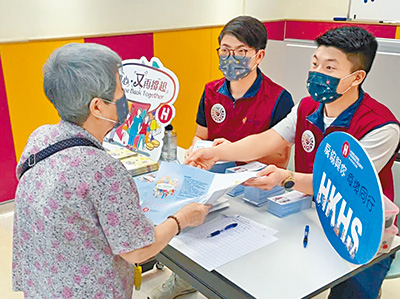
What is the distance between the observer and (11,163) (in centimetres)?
332

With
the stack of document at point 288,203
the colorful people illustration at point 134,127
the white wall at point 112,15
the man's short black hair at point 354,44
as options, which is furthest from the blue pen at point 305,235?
the white wall at point 112,15

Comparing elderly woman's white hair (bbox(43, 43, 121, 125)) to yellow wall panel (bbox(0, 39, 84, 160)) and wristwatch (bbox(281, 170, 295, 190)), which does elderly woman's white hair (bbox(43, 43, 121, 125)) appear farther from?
yellow wall panel (bbox(0, 39, 84, 160))

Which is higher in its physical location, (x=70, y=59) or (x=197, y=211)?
(x=70, y=59)

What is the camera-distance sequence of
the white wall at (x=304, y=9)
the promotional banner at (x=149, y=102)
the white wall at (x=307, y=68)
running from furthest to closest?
the white wall at (x=304, y=9) → the white wall at (x=307, y=68) → the promotional banner at (x=149, y=102)

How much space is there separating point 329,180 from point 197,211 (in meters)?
0.46

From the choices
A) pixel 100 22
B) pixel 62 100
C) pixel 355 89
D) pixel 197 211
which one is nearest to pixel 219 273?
pixel 197 211

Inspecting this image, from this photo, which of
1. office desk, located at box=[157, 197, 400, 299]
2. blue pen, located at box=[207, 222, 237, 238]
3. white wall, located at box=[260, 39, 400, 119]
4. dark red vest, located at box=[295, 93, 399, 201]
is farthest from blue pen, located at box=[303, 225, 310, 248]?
white wall, located at box=[260, 39, 400, 119]

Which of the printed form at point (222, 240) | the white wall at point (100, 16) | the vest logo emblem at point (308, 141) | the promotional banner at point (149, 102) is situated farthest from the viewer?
the white wall at point (100, 16)

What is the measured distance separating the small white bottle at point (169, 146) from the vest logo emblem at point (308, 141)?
2.23 feet

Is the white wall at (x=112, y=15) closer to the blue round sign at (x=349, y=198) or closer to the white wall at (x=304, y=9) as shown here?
A: the white wall at (x=304, y=9)

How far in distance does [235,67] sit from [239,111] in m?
0.25

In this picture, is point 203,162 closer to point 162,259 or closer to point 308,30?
point 162,259

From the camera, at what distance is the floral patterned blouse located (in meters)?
1.08

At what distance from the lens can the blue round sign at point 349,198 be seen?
3.64 feet
